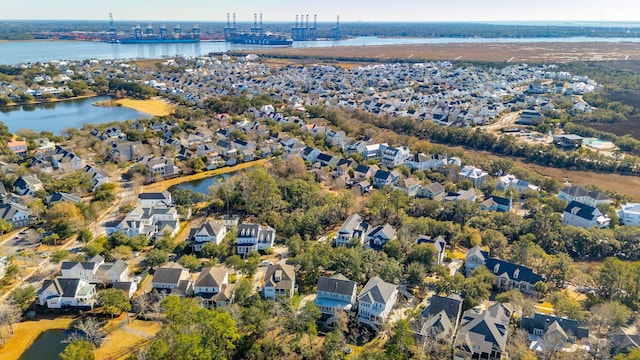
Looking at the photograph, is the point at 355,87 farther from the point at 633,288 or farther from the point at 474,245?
the point at 633,288

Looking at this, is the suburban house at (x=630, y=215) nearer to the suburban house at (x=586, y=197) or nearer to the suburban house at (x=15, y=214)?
the suburban house at (x=586, y=197)

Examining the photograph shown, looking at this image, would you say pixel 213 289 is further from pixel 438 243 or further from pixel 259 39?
pixel 259 39

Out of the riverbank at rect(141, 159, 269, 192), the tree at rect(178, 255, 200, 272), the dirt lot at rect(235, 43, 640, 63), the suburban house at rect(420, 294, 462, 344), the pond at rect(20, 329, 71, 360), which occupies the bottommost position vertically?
the pond at rect(20, 329, 71, 360)

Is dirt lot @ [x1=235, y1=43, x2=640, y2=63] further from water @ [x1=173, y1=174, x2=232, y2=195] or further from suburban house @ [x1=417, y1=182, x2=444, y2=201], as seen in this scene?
suburban house @ [x1=417, y1=182, x2=444, y2=201]

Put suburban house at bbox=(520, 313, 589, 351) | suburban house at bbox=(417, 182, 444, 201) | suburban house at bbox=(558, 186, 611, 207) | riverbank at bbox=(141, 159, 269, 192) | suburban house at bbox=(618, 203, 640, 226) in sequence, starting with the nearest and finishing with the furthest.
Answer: suburban house at bbox=(520, 313, 589, 351) < suburban house at bbox=(618, 203, 640, 226) < suburban house at bbox=(558, 186, 611, 207) < suburban house at bbox=(417, 182, 444, 201) < riverbank at bbox=(141, 159, 269, 192)

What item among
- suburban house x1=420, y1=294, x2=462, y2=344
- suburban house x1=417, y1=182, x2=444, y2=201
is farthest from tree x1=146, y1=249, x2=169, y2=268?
suburban house x1=417, y1=182, x2=444, y2=201

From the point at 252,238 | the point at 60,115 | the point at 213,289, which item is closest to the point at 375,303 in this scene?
the point at 213,289

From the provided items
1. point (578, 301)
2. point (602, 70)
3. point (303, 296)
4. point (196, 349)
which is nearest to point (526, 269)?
point (578, 301)
